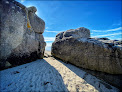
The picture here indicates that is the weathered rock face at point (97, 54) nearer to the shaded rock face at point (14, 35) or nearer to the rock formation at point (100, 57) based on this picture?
the rock formation at point (100, 57)

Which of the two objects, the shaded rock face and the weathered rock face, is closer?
the shaded rock face

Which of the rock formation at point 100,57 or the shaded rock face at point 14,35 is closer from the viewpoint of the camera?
the shaded rock face at point 14,35

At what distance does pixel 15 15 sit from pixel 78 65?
5669 millimetres

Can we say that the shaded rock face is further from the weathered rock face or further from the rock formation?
the rock formation

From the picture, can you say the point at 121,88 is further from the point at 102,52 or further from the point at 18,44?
the point at 18,44

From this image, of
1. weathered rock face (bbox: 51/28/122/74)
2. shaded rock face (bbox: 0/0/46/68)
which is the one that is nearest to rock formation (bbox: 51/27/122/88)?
weathered rock face (bbox: 51/28/122/74)

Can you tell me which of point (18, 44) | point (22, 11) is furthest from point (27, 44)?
point (22, 11)

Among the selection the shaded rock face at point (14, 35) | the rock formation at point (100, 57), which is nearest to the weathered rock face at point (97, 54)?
the rock formation at point (100, 57)

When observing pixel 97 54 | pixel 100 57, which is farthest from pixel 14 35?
pixel 100 57

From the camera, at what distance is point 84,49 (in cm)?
442

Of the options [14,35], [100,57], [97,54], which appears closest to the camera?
[14,35]

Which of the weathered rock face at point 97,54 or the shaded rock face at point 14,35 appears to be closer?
the shaded rock face at point 14,35

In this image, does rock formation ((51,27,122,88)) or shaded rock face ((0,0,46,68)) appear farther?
rock formation ((51,27,122,88))

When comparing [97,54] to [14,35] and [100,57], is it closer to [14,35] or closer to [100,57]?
[100,57]
